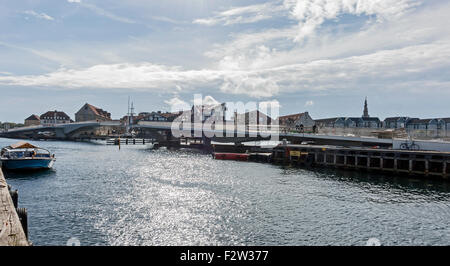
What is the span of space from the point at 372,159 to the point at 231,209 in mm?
38561

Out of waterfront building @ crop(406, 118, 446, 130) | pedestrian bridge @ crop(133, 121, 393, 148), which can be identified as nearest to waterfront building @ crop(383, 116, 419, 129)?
waterfront building @ crop(406, 118, 446, 130)

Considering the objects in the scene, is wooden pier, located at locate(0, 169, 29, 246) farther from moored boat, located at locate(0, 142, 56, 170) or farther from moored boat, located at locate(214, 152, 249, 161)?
moored boat, located at locate(214, 152, 249, 161)

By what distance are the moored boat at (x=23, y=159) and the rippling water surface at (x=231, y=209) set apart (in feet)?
7.88

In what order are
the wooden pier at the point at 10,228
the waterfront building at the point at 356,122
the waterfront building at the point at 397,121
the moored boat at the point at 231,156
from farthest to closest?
the waterfront building at the point at 356,122 < the waterfront building at the point at 397,121 < the moored boat at the point at 231,156 < the wooden pier at the point at 10,228

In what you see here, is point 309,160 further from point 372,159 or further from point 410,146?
point 410,146

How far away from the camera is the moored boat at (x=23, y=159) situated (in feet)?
160

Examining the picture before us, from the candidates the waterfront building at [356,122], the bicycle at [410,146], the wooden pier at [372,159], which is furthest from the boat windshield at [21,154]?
the waterfront building at [356,122]

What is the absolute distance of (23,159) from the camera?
161 ft

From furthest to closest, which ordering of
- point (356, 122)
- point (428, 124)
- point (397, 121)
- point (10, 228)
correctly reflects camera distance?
point (356, 122), point (397, 121), point (428, 124), point (10, 228)

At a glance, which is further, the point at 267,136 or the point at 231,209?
the point at 267,136

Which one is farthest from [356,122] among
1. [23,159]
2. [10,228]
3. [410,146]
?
[10,228]

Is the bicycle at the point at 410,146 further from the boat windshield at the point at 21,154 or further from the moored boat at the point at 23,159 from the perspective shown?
the boat windshield at the point at 21,154

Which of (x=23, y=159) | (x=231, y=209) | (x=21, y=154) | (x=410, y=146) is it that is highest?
(x=410, y=146)
